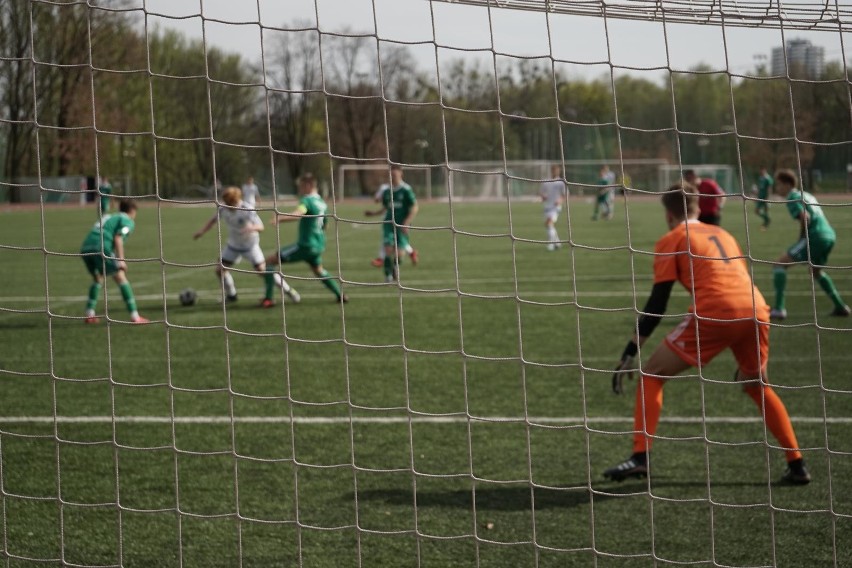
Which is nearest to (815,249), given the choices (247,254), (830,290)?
(830,290)

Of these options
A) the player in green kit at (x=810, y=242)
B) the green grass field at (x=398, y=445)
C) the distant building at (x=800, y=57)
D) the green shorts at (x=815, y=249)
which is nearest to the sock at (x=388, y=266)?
the green grass field at (x=398, y=445)

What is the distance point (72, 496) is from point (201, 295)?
9.18 m

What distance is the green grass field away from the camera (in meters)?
4.14

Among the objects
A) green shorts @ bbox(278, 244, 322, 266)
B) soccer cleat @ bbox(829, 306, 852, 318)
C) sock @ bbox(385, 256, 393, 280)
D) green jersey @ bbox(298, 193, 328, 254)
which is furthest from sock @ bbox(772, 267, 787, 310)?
sock @ bbox(385, 256, 393, 280)

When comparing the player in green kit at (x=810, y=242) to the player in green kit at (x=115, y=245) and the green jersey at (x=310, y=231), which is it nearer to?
the green jersey at (x=310, y=231)

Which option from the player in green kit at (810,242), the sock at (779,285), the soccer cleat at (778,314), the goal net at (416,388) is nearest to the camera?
the goal net at (416,388)

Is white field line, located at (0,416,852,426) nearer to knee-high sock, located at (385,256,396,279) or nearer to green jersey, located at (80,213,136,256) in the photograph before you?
green jersey, located at (80,213,136,256)

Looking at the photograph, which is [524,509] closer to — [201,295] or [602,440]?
[602,440]

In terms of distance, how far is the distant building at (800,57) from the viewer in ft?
14.9

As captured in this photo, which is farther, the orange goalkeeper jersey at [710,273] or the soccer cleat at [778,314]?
the soccer cleat at [778,314]

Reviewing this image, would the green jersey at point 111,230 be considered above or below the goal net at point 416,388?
above

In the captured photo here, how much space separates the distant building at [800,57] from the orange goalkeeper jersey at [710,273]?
898mm

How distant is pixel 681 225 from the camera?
5.00m

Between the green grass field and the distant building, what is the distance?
106 centimetres
